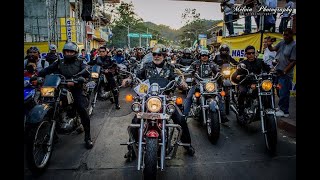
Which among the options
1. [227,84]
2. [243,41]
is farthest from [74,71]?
[243,41]

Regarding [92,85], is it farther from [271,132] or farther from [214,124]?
[271,132]

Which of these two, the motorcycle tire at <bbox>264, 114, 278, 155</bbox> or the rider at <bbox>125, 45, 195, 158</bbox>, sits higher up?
the rider at <bbox>125, 45, 195, 158</bbox>

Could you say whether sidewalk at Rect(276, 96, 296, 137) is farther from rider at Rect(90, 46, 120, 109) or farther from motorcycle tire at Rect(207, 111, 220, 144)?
rider at Rect(90, 46, 120, 109)

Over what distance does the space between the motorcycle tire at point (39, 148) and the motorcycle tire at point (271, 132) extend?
322 cm

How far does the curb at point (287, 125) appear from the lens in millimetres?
A: 5350

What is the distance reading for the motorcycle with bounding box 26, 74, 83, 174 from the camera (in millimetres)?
3576

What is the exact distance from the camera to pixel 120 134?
5570 millimetres

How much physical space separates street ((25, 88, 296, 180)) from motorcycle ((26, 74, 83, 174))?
0.21 metres

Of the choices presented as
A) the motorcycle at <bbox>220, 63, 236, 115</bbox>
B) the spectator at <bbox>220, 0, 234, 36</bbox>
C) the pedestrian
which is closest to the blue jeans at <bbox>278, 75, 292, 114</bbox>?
the pedestrian
